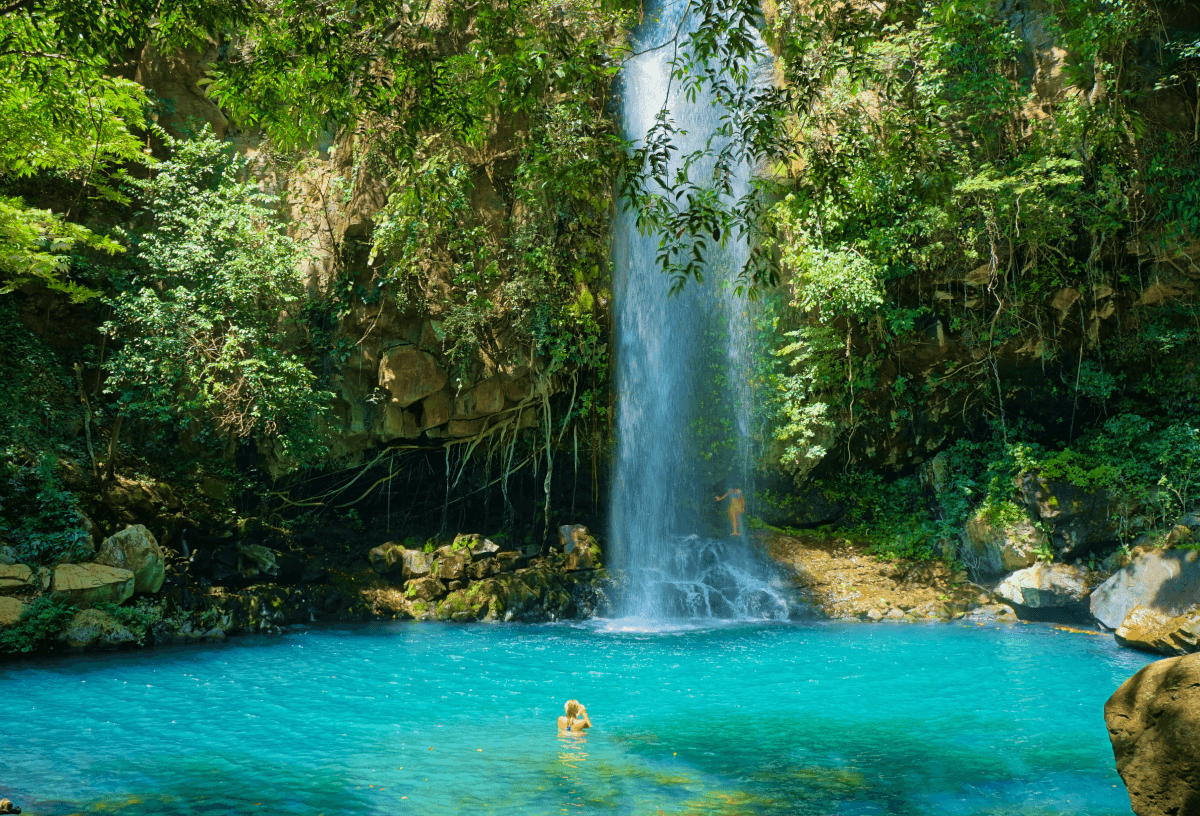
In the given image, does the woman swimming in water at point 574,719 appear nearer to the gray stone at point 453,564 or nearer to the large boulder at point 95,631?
the large boulder at point 95,631

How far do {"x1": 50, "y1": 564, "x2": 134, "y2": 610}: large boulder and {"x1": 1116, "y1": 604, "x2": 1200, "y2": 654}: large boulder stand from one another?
1166cm

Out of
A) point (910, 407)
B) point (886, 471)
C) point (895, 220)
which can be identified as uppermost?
point (895, 220)

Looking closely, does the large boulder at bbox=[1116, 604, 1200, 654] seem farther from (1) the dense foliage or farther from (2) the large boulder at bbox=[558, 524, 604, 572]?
(2) the large boulder at bbox=[558, 524, 604, 572]

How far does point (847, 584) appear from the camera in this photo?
12023 mm

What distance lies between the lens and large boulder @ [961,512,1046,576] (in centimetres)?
1103

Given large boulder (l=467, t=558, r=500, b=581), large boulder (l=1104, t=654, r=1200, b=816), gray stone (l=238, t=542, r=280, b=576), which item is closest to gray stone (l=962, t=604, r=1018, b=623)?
large boulder (l=467, t=558, r=500, b=581)

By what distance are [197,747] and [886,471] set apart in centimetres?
1158

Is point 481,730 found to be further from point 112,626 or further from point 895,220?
point 895,220

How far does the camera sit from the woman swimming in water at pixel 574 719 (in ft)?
19.7

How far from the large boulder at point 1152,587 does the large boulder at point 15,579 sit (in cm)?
1265

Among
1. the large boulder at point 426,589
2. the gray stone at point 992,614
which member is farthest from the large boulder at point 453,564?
the gray stone at point 992,614

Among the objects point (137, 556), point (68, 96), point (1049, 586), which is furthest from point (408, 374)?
point (1049, 586)

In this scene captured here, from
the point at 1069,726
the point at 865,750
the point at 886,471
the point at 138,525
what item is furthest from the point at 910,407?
the point at 138,525

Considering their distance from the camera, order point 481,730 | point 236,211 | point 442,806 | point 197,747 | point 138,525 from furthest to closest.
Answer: point 236,211, point 138,525, point 481,730, point 197,747, point 442,806
